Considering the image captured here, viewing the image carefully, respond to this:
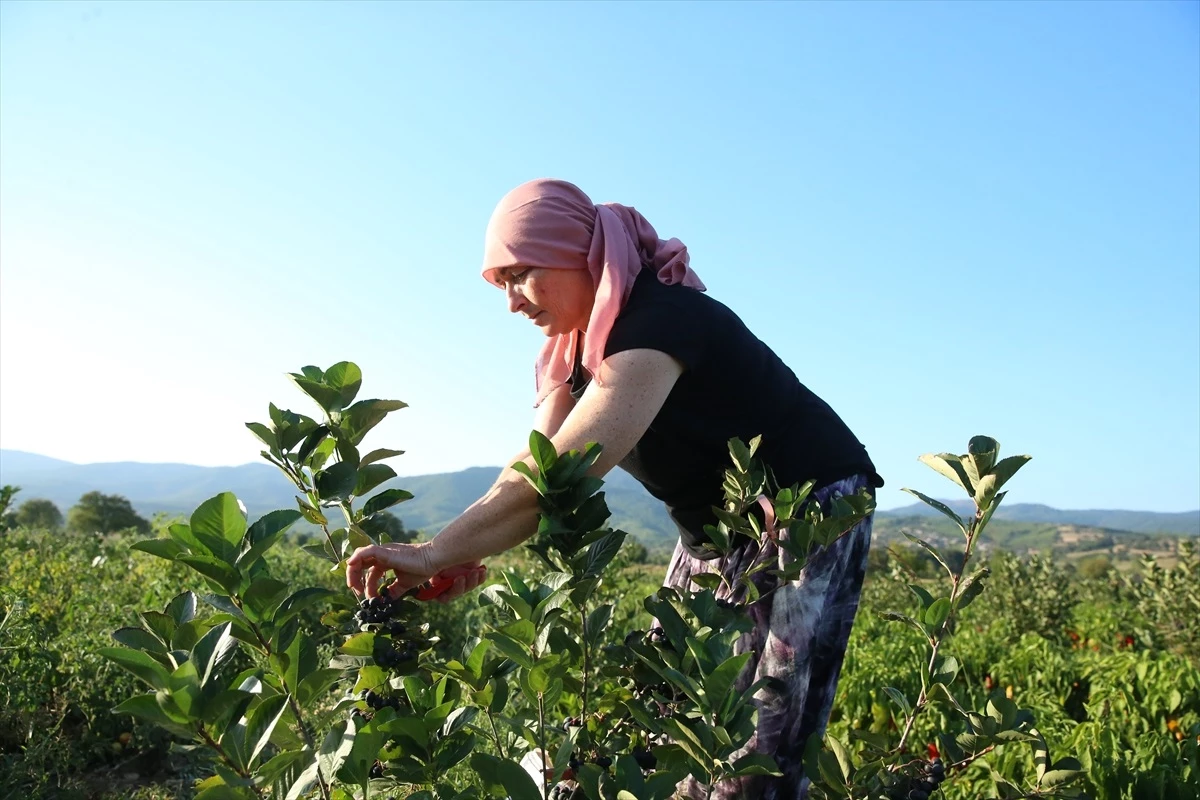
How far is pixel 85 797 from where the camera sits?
364 centimetres

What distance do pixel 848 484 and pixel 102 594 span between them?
5.09 metres

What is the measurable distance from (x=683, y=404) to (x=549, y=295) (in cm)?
39

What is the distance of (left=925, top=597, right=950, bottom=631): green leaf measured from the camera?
1552mm

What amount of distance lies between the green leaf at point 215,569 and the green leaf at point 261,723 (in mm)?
175

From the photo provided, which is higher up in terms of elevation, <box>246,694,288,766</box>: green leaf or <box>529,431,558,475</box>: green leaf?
<box>529,431,558,475</box>: green leaf

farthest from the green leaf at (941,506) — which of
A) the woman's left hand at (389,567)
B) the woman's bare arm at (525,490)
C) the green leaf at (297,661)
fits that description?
the green leaf at (297,661)

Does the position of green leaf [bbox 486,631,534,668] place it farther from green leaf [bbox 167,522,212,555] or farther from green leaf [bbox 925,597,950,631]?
green leaf [bbox 925,597,950,631]

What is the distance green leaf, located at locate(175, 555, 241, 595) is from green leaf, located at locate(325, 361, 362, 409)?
42cm

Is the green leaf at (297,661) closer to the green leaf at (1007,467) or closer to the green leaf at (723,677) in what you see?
the green leaf at (723,677)

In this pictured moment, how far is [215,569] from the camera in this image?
1.20 metres

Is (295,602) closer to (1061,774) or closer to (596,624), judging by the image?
(596,624)

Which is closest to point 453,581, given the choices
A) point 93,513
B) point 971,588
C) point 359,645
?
point 359,645

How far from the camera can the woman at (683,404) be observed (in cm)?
186

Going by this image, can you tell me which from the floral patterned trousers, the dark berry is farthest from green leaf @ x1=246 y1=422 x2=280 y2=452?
the floral patterned trousers
